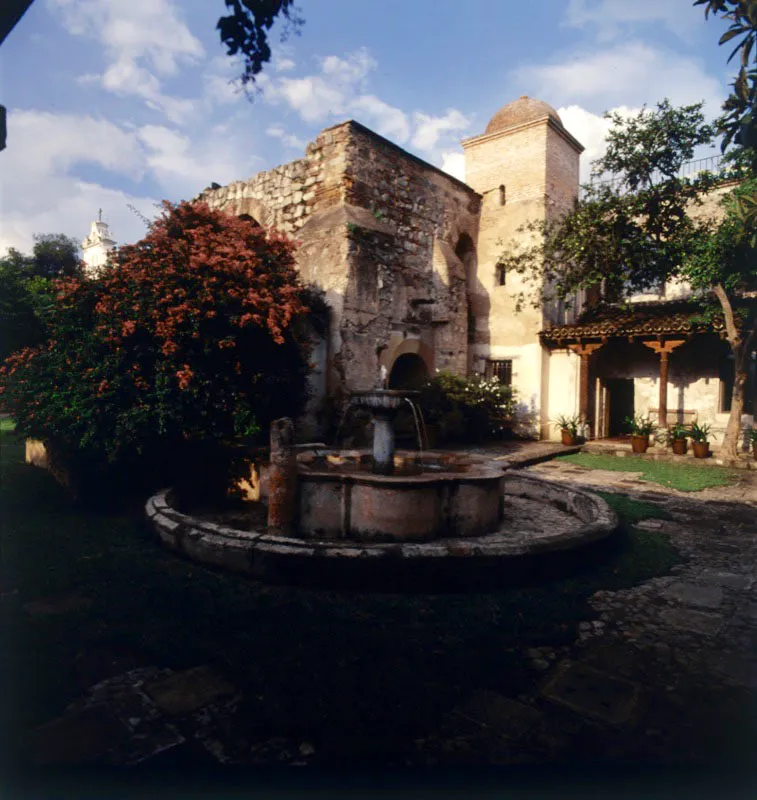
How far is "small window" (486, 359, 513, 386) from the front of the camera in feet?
51.2

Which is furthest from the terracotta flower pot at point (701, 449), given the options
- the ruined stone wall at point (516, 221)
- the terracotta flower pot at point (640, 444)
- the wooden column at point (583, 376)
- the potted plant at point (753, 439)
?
the ruined stone wall at point (516, 221)

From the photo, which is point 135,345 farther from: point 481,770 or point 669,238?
point 669,238

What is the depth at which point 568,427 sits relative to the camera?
14.5 meters

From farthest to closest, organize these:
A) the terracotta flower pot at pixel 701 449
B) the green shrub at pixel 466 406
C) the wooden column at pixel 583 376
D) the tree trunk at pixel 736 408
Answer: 1. the wooden column at pixel 583 376
2. the green shrub at pixel 466 406
3. the terracotta flower pot at pixel 701 449
4. the tree trunk at pixel 736 408

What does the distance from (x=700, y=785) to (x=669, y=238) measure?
13.5m

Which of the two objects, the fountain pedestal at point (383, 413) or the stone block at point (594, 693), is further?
the fountain pedestal at point (383, 413)

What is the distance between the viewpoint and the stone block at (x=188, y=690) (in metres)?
2.42

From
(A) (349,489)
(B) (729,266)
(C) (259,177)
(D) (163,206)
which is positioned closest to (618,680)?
(A) (349,489)

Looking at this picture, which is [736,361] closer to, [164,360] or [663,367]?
[663,367]

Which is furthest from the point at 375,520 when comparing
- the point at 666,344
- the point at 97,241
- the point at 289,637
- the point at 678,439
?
the point at 97,241

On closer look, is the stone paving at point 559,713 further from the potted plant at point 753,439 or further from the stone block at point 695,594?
the potted plant at point 753,439

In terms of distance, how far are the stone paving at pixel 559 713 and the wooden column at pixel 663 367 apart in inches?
430

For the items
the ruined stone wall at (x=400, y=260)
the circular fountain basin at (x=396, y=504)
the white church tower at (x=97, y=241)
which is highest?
the white church tower at (x=97, y=241)

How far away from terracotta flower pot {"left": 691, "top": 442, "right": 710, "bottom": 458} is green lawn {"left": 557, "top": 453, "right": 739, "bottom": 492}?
107 centimetres
